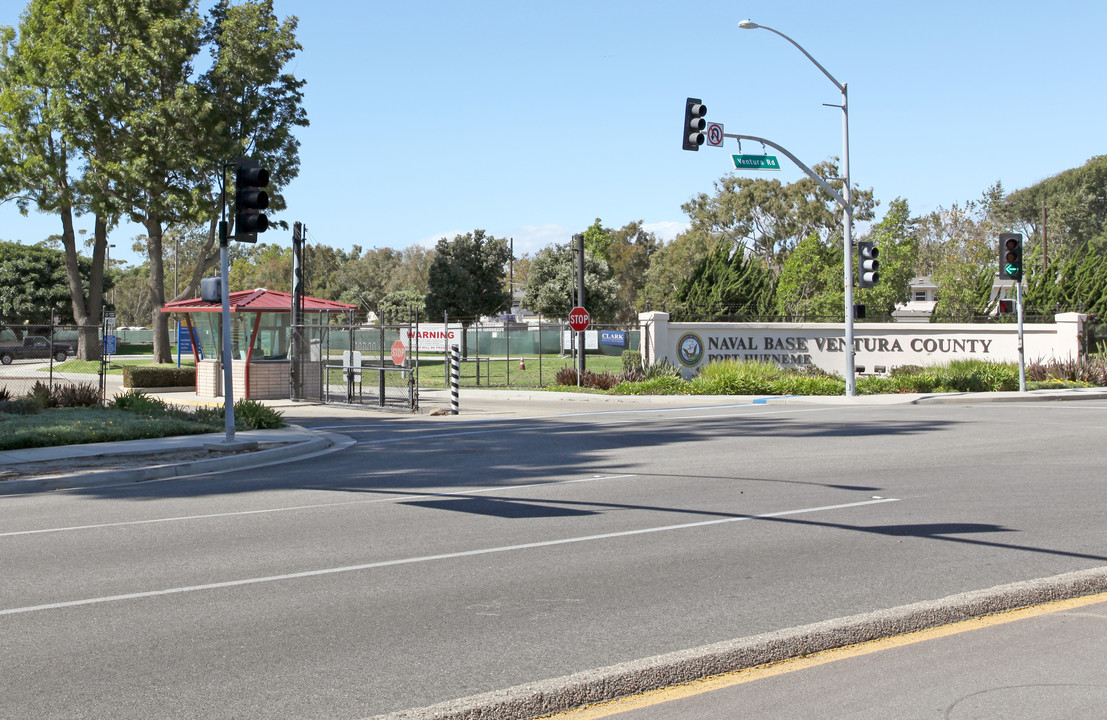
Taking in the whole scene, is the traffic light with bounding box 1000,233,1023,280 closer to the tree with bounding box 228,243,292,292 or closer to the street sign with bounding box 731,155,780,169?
the street sign with bounding box 731,155,780,169

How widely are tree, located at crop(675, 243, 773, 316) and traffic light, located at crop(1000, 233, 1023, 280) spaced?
848 inches

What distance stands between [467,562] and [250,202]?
8925mm

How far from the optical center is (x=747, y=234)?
259 feet

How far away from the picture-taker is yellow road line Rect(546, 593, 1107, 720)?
181 inches

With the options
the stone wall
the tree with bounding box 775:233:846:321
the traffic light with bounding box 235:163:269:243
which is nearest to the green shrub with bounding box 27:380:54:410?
the traffic light with bounding box 235:163:269:243

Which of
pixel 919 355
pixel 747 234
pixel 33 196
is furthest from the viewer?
pixel 747 234

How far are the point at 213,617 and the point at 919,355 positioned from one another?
3213 centimetres

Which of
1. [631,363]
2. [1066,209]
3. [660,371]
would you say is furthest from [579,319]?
[1066,209]

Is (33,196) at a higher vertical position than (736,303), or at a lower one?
higher

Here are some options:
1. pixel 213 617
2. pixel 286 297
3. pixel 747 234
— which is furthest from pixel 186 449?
pixel 747 234

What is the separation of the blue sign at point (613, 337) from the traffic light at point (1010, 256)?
33259 millimetres

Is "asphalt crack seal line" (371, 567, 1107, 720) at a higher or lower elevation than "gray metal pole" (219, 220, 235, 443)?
lower

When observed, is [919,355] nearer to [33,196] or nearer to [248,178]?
[248,178]

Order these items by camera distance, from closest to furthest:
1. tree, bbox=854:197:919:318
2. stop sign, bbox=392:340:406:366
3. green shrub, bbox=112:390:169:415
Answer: green shrub, bbox=112:390:169:415 → stop sign, bbox=392:340:406:366 → tree, bbox=854:197:919:318
